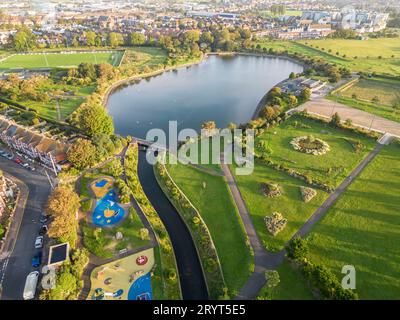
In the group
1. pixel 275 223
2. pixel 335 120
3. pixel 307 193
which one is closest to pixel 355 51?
pixel 335 120

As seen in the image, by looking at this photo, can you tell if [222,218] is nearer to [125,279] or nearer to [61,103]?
[125,279]

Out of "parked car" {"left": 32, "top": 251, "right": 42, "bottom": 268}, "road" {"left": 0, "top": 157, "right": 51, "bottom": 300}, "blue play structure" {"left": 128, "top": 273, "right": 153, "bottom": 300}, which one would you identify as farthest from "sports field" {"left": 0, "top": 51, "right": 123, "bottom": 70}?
"blue play structure" {"left": 128, "top": 273, "right": 153, "bottom": 300}

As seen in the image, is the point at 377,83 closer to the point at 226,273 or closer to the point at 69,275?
the point at 226,273

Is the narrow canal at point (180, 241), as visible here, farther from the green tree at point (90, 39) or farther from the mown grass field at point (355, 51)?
the green tree at point (90, 39)

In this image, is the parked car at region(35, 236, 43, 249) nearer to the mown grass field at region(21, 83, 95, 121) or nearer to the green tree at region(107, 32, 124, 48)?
the mown grass field at region(21, 83, 95, 121)

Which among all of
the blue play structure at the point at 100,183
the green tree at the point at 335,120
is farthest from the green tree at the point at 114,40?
the green tree at the point at 335,120
